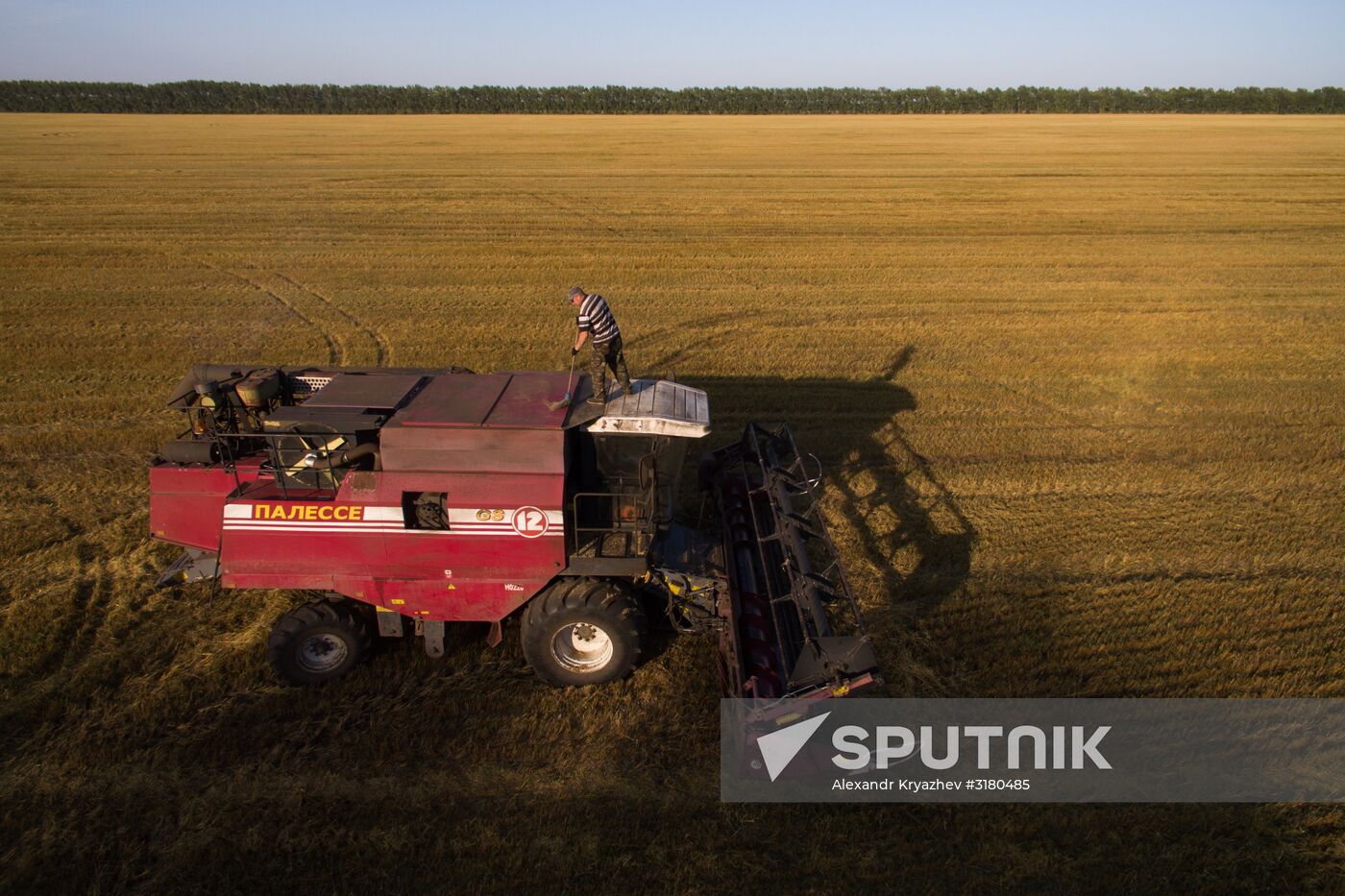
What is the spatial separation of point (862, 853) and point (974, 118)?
8710 centimetres

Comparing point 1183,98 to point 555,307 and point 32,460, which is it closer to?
point 555,307

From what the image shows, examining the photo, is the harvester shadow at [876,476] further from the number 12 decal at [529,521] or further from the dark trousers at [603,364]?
the number 12 decal at [529,521]

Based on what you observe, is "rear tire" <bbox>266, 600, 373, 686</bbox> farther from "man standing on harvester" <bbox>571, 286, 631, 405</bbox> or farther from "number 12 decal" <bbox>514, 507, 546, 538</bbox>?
"man standing on harvester" <bbox>571, 286, 631, 405</bbox>

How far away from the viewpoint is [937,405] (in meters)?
13.7

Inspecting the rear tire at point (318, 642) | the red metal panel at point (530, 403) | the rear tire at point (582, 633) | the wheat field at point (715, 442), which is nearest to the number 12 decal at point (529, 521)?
the rear tire at point (582, 633)

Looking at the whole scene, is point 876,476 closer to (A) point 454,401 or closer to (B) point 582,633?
(B) point 582,633

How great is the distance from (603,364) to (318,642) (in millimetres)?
3571

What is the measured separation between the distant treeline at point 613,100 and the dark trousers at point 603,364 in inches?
3589

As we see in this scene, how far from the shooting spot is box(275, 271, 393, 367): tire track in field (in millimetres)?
15672

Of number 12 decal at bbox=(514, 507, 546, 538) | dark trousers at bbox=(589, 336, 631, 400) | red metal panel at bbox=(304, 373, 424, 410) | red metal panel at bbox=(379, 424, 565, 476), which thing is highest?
dark trousers at bbox=(589, 336, 631, 400)

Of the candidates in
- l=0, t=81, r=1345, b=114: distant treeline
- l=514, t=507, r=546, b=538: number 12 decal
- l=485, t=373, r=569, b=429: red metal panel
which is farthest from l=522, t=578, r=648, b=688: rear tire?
l=0, t=81, r=1345, b=114: distant treeline

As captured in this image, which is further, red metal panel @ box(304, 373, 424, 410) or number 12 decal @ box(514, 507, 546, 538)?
red metal panel @ box(304, 373, 424, 410)

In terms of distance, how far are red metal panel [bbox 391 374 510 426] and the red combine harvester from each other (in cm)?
3

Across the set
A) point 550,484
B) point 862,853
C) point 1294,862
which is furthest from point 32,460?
point 1294,862
